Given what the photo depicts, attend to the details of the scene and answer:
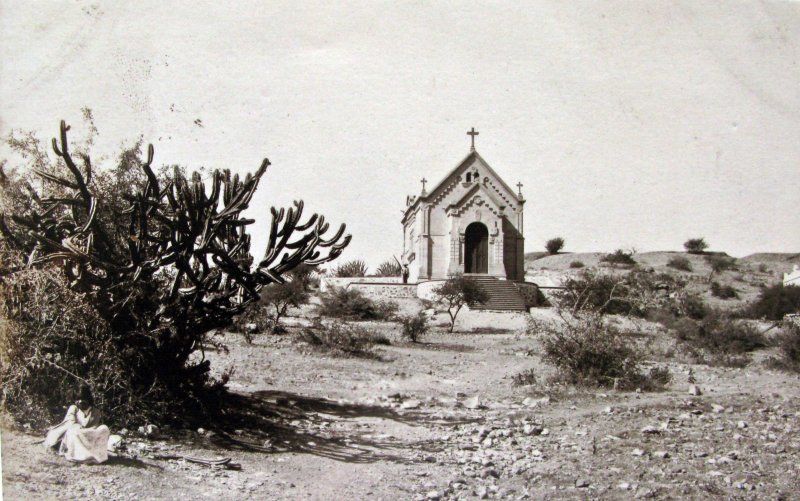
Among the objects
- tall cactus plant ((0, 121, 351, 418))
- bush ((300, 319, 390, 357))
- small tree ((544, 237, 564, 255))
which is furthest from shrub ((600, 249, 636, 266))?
tall cactus plant ((0, 121, 351, 418))

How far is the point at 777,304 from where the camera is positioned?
27328mm

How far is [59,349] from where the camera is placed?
733 cm

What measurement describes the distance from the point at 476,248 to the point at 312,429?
86.5 feet

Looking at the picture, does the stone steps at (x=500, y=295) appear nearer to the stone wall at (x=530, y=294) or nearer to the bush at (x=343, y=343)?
the stone wall at (x=530, y=294)

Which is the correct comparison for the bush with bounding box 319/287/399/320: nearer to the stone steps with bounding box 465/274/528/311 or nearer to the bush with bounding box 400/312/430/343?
the stone steps with bounding box 465/274/528/311

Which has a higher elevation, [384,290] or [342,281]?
[342,281]

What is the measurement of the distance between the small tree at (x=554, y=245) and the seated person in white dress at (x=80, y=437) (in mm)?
71368

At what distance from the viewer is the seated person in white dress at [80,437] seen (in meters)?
6.29

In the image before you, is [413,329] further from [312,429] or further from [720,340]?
[312,429]

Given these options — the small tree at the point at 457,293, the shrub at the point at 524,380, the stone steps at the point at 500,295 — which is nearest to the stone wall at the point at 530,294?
the stone steps at the point at 500,295

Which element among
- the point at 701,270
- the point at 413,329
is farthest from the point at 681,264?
the point at 413,329

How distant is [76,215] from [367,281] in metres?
24.9

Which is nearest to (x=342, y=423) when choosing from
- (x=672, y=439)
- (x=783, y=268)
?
(x=672, y=439)

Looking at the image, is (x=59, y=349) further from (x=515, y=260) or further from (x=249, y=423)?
(x=515, y=260)
